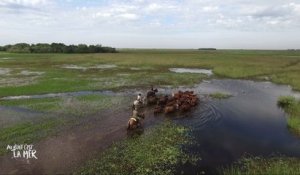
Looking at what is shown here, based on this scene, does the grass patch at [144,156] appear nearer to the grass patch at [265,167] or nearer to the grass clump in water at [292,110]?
the grass patch at [265,167]

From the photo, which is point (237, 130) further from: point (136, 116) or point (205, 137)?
point (136, 116)

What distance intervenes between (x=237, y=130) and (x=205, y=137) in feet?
9.56

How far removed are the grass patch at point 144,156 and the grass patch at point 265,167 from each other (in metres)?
2.17

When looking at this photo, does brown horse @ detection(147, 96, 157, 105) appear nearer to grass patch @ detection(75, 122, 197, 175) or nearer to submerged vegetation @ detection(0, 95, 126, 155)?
submerged vegetation @ detection(0, 95, 126, 155)

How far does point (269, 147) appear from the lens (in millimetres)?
16938

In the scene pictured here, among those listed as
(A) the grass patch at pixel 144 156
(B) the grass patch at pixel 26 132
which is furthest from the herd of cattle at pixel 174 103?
(B) the grass patch at pixel 26 132

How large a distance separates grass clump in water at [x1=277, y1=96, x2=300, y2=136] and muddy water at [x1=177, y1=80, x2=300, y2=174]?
1.61ft

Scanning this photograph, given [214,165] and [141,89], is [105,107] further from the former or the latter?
[214,165]

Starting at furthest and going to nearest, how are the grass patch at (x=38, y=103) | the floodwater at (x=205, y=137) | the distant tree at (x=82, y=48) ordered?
the distant tree at (x=82, y=48)
the grass patch at (x=38, y=103)
the floodwater at (x=205, y=137)

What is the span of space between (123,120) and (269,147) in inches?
393

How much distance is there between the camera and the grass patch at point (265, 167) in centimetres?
1288

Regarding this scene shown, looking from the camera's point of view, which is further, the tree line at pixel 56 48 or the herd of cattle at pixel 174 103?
the tree line at pixel 56 48

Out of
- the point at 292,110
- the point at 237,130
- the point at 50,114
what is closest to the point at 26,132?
the point at 50,114

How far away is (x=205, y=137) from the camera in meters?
18.3
